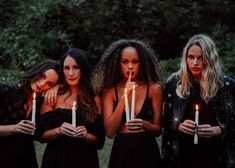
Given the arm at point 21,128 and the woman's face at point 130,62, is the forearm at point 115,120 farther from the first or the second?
the arm at point 21,128

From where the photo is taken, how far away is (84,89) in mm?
5246

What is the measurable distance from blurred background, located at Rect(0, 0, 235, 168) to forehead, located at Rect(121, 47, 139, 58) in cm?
735

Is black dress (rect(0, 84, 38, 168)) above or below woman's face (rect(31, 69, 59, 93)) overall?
below

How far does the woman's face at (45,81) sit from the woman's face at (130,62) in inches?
27.2

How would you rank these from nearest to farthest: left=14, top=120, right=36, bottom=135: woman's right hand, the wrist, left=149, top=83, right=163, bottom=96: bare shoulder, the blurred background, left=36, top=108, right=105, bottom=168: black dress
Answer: left=14, top=120, right=36, bottom=135: woman's right hand, the wrist, left=36, top=108, right=105, bottom=168: black dress, left=149, top=83, right=163, bottom=96: bare shoulder, the blurred background

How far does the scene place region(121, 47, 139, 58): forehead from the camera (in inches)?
207

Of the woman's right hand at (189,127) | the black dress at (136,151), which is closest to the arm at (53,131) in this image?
the black dress at (136,151)

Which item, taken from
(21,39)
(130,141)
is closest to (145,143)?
(130,141)

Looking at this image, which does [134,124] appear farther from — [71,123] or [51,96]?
Result: [51,96]

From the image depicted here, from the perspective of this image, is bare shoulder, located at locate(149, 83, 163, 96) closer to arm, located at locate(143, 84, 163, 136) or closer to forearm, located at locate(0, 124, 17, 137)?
arm, located at locate(143, 84, 163, 136)

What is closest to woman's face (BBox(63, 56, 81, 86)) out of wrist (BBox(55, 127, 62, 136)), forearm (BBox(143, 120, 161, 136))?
wrist (BBox(55, 127, 62, 136))

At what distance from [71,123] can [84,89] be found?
1.28 ft

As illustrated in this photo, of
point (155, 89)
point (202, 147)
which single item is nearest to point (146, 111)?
point (155, 89)

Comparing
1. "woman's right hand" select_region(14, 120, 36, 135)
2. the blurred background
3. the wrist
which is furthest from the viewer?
the blurred background
